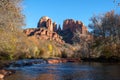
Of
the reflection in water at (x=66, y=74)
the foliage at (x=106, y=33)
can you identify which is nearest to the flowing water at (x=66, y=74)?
the reflection in water at (x=66, y=74)

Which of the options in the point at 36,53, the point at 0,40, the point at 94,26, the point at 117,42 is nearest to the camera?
the point at 0,40

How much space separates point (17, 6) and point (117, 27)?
45.7 metres

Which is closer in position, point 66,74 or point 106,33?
point 66,74

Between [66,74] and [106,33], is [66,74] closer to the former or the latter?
[66,74]

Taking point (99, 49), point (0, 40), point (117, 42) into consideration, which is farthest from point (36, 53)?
point (0, 40)

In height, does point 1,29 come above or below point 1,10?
below

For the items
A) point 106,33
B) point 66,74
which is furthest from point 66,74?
point 106,33

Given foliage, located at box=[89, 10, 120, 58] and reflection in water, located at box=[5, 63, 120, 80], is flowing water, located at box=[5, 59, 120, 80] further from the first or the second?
foliage, located at box=[89, 10, 120, 58]

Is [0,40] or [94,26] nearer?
[0,40]

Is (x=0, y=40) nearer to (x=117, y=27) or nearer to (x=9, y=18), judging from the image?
(x=9, y=18)

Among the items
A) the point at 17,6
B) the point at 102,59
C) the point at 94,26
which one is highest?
the point at 94,26

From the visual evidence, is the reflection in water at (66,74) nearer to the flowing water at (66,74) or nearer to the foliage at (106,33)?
the flowing water at (66,74)

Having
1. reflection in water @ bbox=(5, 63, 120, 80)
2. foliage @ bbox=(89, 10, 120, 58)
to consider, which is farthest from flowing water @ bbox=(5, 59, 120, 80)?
foliage @ bbox=(89, 10, 120, 58)

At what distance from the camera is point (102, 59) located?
70750 millimetres
